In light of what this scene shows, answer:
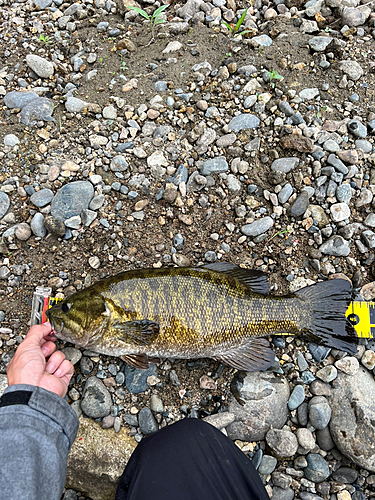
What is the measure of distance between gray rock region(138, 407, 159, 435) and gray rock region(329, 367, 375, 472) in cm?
181

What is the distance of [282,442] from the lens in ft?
11.9

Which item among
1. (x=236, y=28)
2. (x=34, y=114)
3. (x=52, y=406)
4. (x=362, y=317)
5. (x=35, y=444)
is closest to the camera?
(x=35, y=444)

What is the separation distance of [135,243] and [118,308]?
33.5 inches

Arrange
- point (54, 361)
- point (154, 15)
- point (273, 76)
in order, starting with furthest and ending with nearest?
point (154, 15), point (273, 76), point (54, 361)

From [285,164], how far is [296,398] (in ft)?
8.44

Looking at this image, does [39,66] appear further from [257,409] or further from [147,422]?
[257,409]

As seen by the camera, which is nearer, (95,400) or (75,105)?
(95,400)

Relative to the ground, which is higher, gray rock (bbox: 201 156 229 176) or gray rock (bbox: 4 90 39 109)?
gray rock (bbox: 4 90 39 109)

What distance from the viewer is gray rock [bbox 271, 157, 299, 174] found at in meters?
4.23

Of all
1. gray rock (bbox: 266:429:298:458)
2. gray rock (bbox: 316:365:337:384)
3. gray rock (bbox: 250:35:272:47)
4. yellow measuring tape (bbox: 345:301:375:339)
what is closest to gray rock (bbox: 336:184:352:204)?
yellow measuring tape (bbox: 345:301:375:339)

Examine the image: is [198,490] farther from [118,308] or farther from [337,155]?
[337,155]

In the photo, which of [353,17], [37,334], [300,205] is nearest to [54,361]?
[37,334]

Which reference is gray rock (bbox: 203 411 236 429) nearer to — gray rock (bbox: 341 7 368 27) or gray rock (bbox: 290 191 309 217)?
gray rock (bbox: 290 191 309 217)

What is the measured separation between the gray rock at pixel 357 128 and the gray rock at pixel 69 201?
10.5 feet
